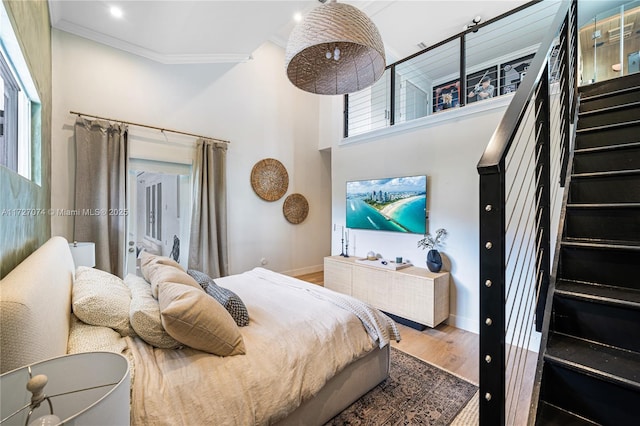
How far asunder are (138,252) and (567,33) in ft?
15.4

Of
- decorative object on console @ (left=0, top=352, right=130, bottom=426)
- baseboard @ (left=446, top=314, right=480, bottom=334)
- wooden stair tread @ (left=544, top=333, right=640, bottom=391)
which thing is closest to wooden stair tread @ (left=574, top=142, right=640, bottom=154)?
wooden stair tread @ (left=544, top=333, right=640, bottom=391)

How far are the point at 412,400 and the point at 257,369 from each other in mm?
1225

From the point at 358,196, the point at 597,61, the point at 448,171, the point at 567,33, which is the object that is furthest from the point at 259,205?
the point at 597,61

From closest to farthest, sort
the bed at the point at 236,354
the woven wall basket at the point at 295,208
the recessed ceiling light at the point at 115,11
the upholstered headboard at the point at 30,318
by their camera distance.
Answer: the upholstered headboard at the point at 30,318
the bed at the point at 236,354
the recessed ceiling light at the point at 115,11
the woven wall basket at the point at 295,208

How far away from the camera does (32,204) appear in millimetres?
1657

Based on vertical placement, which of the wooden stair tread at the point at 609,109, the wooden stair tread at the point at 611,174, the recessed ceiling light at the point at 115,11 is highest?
the recessed ceiling light at the point at 115,11

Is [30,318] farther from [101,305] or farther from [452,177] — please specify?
[452,177]

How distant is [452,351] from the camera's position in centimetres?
254

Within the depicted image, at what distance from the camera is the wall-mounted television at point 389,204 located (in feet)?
10.9

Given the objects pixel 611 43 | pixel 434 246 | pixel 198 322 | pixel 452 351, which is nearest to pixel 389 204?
pixel 434 246

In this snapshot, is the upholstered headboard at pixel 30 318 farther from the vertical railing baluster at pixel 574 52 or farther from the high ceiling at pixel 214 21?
the vertical railing baluster at pixel 574 52

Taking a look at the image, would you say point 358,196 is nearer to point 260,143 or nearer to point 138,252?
point 260,143

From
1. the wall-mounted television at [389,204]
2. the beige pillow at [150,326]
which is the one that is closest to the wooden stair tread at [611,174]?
the wall-mounted television at [389,204]

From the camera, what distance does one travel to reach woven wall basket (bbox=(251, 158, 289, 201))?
4676 millimetres
